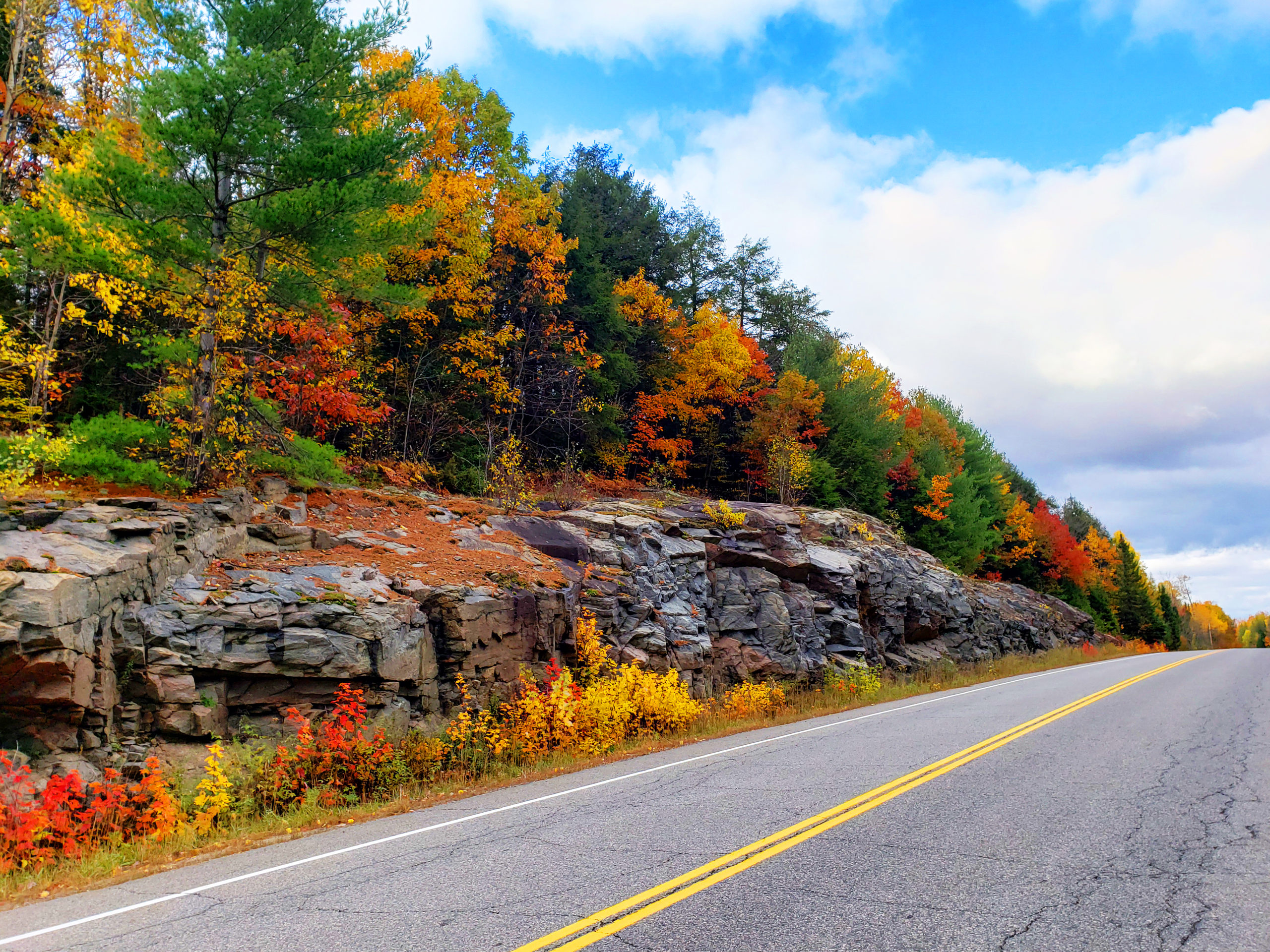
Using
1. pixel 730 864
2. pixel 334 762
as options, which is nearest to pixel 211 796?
pixel 334 762

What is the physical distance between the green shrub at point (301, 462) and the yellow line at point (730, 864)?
436 inches

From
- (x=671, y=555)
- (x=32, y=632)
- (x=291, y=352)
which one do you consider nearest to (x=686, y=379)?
(x=671, y=555)

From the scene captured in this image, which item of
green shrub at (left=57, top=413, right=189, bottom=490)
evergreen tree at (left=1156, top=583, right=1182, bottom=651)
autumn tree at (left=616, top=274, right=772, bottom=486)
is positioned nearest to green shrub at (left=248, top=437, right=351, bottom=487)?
green shrub at (left=57, top=413, right=189, bottom=490)

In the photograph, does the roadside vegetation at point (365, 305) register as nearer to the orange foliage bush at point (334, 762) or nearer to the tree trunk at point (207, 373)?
the tree trunk at point (207, 373)


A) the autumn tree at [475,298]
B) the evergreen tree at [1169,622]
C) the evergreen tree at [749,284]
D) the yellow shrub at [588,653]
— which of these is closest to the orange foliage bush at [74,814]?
the yellow shrub at [588,653]

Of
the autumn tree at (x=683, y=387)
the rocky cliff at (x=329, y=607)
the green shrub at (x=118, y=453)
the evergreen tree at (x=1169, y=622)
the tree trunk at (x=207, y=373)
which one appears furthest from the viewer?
the evergreen tree at (x=1169, y=622)

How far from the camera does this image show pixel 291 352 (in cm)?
1719

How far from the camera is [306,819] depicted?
7.64 meters

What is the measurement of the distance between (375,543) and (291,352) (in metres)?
7.18

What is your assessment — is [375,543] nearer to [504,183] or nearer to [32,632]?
[32,632]

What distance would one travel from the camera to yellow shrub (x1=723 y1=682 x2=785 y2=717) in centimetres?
1564

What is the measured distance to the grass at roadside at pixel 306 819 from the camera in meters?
6.06

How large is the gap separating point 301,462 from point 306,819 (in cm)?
779

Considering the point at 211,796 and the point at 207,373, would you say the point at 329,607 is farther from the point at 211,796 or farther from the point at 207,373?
the point at 207,373
